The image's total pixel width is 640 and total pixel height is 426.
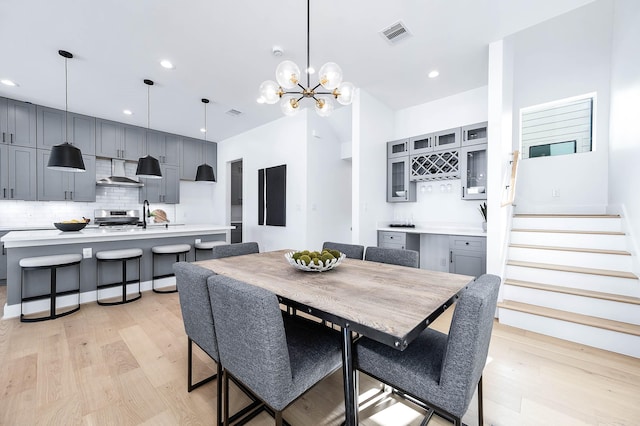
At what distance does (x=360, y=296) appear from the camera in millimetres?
1268

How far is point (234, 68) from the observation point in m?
3.22

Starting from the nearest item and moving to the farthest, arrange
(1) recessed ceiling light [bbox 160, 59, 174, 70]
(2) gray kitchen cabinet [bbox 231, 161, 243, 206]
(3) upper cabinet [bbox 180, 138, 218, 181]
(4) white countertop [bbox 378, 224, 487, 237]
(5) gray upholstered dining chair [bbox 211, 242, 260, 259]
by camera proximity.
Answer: (5) gray upholstered dining chair [bbox 211, 242, 260, 259]
(1) recessed ceiling light [bbox 160, 59, 174, 70]
(4) white countertop [bbox 378, 224, 487, 237]
(3) upper cabinet [bbox 180, 138, 218, 181]
(2) gray kitchen cabinet [bbox 231, 161, 243, 206]

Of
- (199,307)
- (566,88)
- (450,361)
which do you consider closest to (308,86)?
(199,307)

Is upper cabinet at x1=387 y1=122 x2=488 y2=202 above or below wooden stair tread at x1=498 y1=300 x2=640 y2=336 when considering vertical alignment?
above

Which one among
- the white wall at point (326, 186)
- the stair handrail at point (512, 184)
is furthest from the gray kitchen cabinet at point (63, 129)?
the stair handrail at point (512, 184)

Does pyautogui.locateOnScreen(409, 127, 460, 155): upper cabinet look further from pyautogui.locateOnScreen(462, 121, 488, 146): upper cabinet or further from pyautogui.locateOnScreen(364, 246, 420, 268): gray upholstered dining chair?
pyautogui.locateOnScreen(364, 246, 420, 268): gray upholstered dining chair

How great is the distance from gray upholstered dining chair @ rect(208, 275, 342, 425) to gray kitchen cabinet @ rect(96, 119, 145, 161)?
5.36m

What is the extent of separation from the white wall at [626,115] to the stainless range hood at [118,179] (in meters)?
7.19

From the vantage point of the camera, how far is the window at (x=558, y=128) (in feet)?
12.1

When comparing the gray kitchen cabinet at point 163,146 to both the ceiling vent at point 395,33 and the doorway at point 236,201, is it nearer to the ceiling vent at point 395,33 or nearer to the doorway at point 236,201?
the doorway at point 236,201

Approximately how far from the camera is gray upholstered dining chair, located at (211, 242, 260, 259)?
238cm

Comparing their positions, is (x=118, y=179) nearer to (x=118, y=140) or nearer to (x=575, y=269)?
(x=118, y=140)

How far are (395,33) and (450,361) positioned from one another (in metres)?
2.86

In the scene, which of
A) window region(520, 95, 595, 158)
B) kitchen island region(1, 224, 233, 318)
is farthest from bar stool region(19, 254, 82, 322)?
window region(520, 95, 595, 158)
